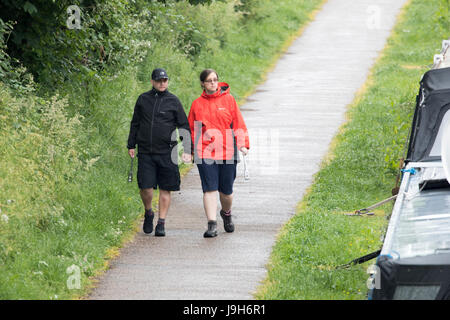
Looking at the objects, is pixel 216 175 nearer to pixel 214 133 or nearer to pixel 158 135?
pixel 214 133

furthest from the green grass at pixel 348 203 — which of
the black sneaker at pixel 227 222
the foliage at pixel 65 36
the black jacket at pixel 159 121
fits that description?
the foliage at pixel 65 36

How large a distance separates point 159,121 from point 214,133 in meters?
0.64

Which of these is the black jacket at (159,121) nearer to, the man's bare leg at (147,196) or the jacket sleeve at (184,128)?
the jacket sleeve at (184,128)

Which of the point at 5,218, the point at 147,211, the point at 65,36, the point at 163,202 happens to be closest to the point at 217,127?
the point at 163,202

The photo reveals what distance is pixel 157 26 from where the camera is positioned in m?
17.5

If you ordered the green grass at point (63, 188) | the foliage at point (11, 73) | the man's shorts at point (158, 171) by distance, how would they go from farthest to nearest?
the foliage at point (11, 73) < the man's shorts at point (158, 171) < the green grass at point (63, 188)

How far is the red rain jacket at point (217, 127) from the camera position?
30.7ft

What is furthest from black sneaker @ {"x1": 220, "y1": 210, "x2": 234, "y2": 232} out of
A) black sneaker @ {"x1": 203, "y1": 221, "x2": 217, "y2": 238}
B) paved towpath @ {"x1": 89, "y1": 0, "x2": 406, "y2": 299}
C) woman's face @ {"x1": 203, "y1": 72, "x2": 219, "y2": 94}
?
woman's face @ {"x1": 203, "y1": 72, "x2": 219, "y2": 94}

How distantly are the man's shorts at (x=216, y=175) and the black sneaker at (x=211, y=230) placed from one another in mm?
386

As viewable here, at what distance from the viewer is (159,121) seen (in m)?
9.44

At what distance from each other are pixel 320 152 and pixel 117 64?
3.75 meters

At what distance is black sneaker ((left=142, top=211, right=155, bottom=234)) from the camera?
9.83m
